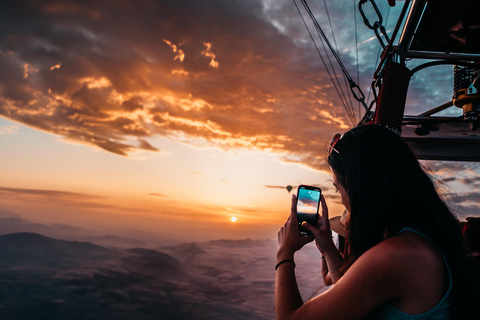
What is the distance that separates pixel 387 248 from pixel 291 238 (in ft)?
1.97

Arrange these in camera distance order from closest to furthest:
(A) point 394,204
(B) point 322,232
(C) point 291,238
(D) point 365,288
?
(D) point 365,288 → (A) point 394,204 → (C) point 291,238 → (B) point 322,232

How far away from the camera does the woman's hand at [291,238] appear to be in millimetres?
1489

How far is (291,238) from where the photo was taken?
61.0 inches

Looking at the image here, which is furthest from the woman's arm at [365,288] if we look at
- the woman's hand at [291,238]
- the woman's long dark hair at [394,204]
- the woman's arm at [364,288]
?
the woman's hand at [291,238]

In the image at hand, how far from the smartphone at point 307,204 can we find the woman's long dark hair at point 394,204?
1.30ft

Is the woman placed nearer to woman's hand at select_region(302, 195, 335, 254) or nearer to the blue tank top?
the blue tank top

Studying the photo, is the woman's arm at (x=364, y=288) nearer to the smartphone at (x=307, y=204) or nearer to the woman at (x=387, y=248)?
the woman at (x=387, y=248)

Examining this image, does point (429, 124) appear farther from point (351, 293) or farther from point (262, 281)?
point (262, 281)

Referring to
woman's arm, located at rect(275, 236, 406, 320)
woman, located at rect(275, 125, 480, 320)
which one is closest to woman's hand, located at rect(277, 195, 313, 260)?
woman, located at rect(275, 125, 480, 320)

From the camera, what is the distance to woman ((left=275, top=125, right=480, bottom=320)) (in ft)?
3.30

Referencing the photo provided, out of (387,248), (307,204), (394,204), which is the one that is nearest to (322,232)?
(307,204)

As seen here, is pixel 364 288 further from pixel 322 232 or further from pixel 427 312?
pixel 322 232

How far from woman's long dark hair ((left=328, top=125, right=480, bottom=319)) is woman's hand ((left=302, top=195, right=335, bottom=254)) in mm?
322

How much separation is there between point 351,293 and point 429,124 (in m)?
4.59
